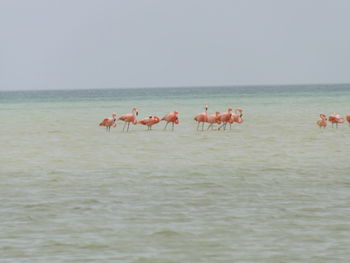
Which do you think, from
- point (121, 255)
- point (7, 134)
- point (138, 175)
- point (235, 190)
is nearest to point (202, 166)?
point (138, 175)

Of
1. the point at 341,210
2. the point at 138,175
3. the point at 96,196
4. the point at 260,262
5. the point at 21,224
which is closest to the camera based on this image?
the point at 260,262

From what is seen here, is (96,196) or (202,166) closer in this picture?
(96,196)

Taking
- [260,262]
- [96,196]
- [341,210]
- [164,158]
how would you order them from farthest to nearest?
[164,158] < [96,196] < [341,210] < [260,262]

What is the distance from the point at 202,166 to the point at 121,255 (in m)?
6.95

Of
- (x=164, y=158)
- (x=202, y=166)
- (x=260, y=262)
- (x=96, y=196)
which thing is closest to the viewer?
(x=260, y=262)

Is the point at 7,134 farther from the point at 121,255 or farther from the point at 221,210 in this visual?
the point at 121,255

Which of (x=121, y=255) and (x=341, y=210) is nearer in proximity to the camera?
(x=121, y=255)

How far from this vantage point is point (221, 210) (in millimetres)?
9211

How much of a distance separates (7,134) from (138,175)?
13.2 m

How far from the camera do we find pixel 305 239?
767cm

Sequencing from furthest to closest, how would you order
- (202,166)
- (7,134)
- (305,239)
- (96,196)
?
1. (7,134)
2. (202,166)
3. (96,196)
4. (305,239)

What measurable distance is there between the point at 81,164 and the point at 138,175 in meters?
2.38

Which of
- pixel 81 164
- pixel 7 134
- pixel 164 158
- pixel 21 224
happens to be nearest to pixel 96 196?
pixel 21 224

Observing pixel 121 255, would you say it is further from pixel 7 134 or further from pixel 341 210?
pixel 7 134
